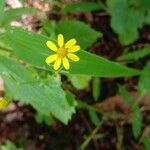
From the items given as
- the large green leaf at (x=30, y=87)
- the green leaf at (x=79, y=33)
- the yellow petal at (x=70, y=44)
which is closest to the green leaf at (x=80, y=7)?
the green leaf at (x=79, y=33)

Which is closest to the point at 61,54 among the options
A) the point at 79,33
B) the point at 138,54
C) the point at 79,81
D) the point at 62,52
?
the point at 62,52

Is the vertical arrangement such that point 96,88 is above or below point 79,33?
below

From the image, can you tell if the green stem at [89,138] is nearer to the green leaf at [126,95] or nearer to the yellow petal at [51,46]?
the green leaf at [126,95]

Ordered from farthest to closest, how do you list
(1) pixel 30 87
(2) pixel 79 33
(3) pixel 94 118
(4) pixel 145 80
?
1. (3) pixel 94 118
2. (4) pixel 145 80
3. (2) pixel 79 33
4. (1) pixel 30 87

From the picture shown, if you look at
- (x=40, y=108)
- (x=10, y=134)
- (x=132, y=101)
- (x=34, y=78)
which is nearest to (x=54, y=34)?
(x=40, y=108)

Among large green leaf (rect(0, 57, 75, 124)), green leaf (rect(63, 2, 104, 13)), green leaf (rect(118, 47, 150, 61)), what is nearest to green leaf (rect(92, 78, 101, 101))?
green leaf (rect(118, 47, 150, 61))

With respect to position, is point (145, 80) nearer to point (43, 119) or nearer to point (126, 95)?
point (126, 95)

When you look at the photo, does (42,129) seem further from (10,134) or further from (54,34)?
(54,34)

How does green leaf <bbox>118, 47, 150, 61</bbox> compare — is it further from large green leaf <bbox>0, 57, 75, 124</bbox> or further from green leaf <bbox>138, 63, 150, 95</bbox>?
large green leaf <bbox>0, 57, 75, 124</bbox>
